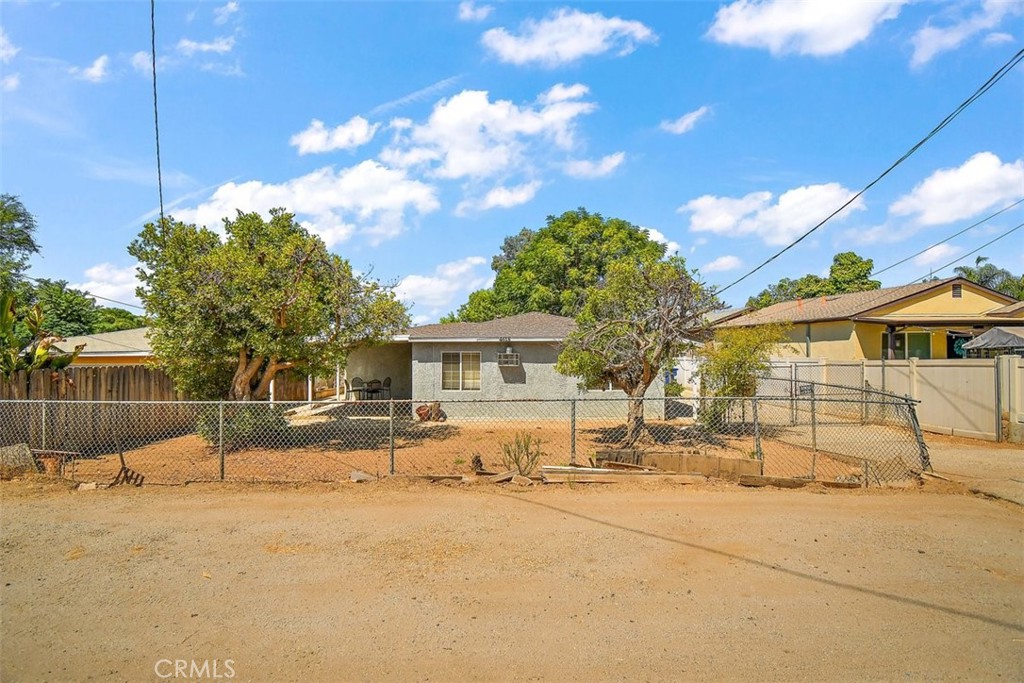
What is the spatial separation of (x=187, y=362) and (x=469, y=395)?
8110 mm

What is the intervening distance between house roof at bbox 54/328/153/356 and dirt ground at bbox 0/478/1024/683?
15067mm

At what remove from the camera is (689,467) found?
28.8ft

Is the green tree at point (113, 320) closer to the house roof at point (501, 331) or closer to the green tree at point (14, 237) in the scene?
the green tree at point (14, 237)

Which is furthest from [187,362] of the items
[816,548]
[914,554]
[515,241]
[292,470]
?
[515,241]

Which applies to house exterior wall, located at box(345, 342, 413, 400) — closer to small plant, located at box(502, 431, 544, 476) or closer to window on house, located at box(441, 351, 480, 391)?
window on house, located at box(441, 351, 480, 391)

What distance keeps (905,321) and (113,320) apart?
49288 millimetres

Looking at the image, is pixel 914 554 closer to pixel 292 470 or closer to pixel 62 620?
pixel 62 620

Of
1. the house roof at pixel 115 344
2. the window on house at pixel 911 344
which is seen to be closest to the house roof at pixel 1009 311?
the window on house at pixel 911 344

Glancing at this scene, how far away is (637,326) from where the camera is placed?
40.5 feet

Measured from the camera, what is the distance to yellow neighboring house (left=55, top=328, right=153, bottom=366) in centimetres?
2070

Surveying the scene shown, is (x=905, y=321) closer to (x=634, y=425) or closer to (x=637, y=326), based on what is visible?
(x=637, y=326)

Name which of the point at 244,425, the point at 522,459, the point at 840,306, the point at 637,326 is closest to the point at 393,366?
the point at 244,425

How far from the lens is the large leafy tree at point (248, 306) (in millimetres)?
11547

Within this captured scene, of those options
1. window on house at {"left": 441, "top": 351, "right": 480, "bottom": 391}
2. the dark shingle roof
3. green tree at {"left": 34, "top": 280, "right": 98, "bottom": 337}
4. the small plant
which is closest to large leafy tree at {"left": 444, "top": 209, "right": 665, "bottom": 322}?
the dark shingle roof
